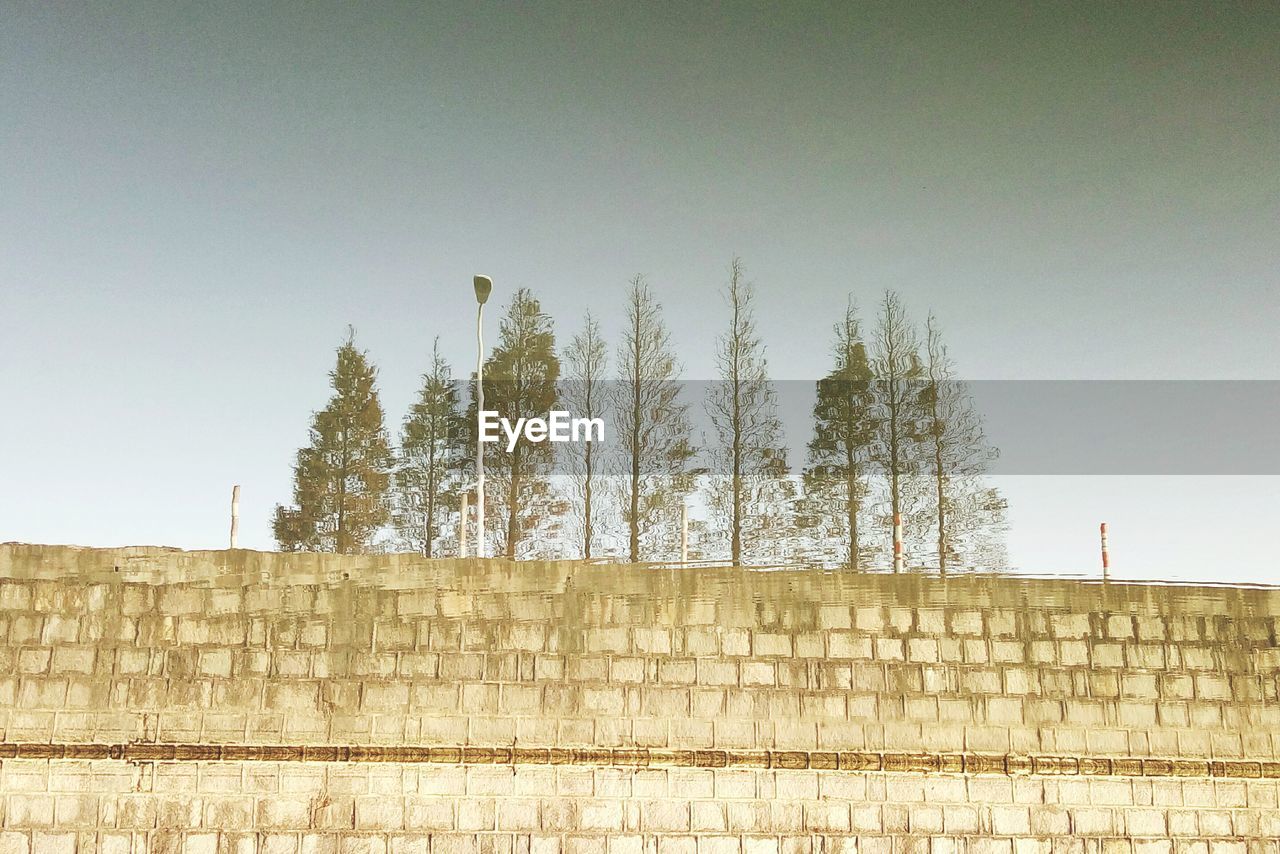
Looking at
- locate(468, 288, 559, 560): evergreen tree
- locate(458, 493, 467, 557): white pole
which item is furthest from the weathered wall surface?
locate(468, 288, 559, 560): evergreen tree

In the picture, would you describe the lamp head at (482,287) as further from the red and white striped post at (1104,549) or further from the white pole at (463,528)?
the red and white striped post at (1104,549)

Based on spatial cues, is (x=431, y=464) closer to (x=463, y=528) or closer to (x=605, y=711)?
(x=463, y=528)

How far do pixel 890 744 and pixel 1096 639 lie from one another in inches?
56.9

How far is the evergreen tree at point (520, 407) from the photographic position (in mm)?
20438

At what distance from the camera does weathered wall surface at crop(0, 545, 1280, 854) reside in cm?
480

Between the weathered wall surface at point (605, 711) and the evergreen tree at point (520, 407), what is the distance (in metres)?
15.3

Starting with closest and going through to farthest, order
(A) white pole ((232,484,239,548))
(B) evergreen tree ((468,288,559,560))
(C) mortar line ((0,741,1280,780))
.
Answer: (C) mortar line ((0,741,1280,780)) < (A) white pole ((232,484,239,548)) < (B) evergreen tree ((468,288,559,560))

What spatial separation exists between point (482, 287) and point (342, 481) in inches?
396

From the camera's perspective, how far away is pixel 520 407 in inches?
848

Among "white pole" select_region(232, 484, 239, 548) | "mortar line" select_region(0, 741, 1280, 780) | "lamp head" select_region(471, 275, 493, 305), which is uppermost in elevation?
"lamp head" select_region(471, 275, 493, 305)

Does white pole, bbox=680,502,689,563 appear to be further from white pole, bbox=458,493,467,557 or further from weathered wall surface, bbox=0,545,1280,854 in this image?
weathered wall surface, bbox=0,545,1280,854

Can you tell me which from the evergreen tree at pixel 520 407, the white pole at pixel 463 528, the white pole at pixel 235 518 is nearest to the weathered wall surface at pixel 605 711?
the white pole at pixel 235 518

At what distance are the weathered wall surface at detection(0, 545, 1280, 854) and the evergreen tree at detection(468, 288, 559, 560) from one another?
15.3 meters

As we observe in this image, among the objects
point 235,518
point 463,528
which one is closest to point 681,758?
point 235,518
